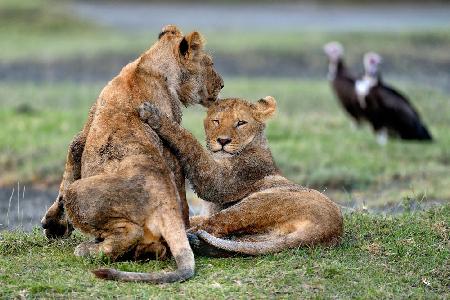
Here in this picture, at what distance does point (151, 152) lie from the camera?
237 inches

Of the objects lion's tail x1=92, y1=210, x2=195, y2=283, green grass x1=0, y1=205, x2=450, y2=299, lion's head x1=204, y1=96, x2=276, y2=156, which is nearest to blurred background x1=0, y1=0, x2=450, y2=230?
green grass x1=0, y1=205, x2=450, y2=299

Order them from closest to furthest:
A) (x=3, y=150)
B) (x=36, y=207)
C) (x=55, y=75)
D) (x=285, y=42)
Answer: (x=36, y=207), (x=3, y=150), (x=55, y=75), (x=285, y=42)

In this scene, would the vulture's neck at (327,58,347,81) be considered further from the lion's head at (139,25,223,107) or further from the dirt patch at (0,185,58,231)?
the lion's head at (139,25,223,107)

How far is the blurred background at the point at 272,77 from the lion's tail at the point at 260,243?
5.12 feet

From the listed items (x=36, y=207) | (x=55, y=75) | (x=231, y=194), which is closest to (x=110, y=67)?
(x=55, y=75)

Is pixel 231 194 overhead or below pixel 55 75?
overhead

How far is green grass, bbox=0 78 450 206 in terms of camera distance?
10438 millimetres

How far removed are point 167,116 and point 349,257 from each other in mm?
1352

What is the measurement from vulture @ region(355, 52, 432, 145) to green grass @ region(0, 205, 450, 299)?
20.7 feet

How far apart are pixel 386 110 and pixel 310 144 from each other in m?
2.13

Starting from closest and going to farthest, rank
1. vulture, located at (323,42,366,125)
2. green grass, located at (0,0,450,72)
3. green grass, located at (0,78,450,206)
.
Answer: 1. green grass, located at (0,78,450,206)
2. vulture, located at (323,42,366,125)
3. green grass, located at (0,0,450,72)

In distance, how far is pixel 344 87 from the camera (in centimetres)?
1455

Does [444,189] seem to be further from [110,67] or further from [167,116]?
[110,67]

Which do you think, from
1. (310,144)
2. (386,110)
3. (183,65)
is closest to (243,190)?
(183,65)
